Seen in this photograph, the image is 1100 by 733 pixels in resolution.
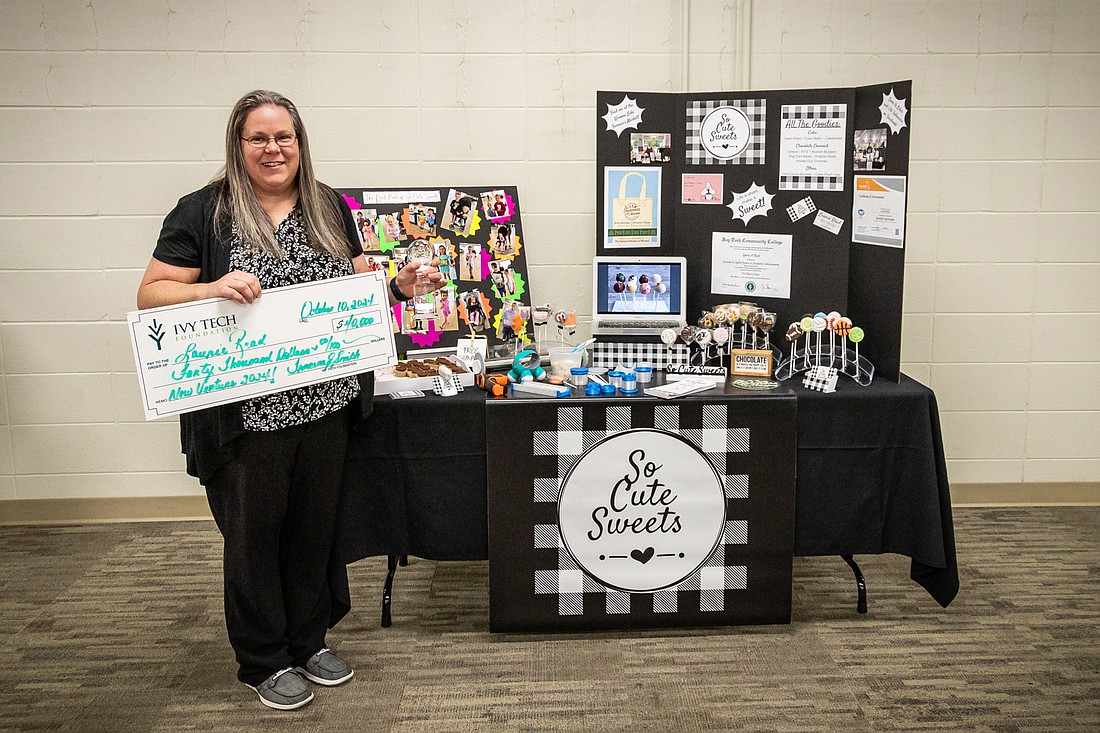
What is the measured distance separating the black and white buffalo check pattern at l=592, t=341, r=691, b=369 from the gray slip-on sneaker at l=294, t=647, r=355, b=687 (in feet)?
3.80

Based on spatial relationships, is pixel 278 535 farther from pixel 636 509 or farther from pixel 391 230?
pixel 391 230

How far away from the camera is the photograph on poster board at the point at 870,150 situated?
2.97 meters

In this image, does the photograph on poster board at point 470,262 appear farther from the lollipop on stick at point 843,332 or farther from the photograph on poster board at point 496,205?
the lollipop on stick at point 843,332

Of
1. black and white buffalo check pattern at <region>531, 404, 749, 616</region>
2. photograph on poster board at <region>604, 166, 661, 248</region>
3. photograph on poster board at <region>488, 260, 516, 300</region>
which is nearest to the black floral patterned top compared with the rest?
black and white buffalo check pattern at <region>531, 404, 749, 616</region>

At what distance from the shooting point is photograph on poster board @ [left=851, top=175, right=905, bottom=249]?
291 centimetres

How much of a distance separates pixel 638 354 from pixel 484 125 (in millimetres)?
1188

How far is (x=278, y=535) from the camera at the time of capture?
2.45 m

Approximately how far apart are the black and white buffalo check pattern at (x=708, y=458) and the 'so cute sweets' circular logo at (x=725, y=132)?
0.94 metres

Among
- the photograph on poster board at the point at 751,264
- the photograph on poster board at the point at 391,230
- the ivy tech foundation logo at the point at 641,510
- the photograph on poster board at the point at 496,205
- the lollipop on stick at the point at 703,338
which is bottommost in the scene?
the ivy tech foundation logo at the point at 641,510

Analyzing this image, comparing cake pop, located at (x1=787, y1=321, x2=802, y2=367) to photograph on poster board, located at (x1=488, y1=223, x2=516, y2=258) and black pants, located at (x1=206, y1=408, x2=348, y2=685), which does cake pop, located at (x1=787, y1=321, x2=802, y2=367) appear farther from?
black pants, located at (x1=206, y1=408, x2=348, y2=685)

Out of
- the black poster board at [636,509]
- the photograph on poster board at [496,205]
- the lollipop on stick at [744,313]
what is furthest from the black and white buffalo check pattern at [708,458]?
the photograph on poster board at [496,205]

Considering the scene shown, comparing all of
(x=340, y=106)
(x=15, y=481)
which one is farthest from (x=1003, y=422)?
(x=15, y=481)

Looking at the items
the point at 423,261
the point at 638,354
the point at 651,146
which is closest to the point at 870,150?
the point at 651,146

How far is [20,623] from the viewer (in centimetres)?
300
